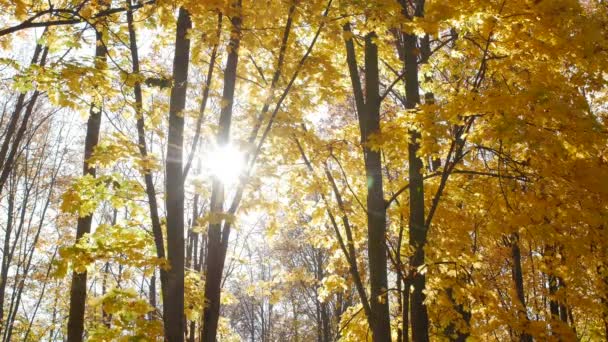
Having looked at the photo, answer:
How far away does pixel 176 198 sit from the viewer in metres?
4.74

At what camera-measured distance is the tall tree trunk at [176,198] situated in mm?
4543

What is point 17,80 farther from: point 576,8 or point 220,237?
point 576,8

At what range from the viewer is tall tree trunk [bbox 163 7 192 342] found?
454 cm

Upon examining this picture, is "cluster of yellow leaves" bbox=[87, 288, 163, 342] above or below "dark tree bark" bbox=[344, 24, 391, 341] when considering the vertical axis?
below

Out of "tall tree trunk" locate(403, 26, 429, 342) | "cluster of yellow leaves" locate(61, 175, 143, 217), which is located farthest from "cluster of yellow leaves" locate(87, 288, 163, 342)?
"tall tree trunk" locate(403, 26, 429, 342)

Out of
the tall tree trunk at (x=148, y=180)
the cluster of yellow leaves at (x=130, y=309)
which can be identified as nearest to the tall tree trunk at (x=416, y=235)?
the tall tree trunk at (x=148, y=180)

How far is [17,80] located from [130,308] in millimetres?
2497

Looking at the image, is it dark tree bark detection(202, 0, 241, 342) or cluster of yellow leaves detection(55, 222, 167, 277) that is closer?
cluster of yellow leaves detection(55, 222, 167, 277)

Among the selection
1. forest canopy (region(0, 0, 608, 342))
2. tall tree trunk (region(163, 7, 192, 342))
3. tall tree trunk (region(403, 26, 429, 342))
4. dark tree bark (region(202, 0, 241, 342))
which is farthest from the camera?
tall tree trunk (region(403, 26, 429, 342))

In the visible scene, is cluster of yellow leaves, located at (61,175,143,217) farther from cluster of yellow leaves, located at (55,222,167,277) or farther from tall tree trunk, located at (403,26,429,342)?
tall tree trunk, located at (403,26,429,342)

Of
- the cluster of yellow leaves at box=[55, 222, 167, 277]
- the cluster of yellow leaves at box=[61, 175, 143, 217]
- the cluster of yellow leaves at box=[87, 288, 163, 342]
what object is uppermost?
the cluster of yellow leaves at box=[61, 175, 143, 217]

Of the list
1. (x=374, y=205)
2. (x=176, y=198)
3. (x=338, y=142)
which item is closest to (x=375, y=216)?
(x=374, y=205)

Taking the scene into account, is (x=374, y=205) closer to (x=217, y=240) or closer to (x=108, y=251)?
(x=217, y=240)

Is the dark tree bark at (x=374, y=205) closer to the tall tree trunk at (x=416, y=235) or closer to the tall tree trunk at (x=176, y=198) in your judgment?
the tall tree trunk at (x=416, y=235)
